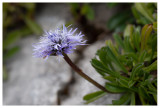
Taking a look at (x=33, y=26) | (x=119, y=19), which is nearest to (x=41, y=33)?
(x=33, y=26)

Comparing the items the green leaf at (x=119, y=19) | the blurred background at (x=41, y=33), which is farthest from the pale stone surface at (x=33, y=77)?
the green leaf at (x=119, y=19)

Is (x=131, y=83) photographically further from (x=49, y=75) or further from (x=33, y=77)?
(x=33, y=77)

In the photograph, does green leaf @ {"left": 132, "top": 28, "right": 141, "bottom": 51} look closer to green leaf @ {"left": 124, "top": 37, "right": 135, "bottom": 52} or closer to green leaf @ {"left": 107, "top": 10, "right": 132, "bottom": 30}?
green leaf @ {"left": 124, "top": 37, "right": 135, "bottom": 52}

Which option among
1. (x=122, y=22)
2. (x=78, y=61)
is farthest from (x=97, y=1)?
(x=78, y=61)

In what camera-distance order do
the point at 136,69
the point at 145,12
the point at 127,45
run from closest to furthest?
the point at 136,69 → the point at 127,45 → the point at 145,12

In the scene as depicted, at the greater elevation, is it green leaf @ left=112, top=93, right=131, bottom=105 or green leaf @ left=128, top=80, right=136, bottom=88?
green leaf @ left=128, top=80, right=136, bottom=88

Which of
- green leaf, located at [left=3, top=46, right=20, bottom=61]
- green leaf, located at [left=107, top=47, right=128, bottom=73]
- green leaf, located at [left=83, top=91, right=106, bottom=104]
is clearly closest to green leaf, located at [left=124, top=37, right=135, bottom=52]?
green leaf, located at [left=107, top=47, right=128, bottom=73]

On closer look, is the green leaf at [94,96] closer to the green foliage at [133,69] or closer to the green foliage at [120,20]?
the green foliage at [133,69]

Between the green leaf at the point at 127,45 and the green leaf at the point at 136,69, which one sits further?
the green leaf at the point at 127,45
